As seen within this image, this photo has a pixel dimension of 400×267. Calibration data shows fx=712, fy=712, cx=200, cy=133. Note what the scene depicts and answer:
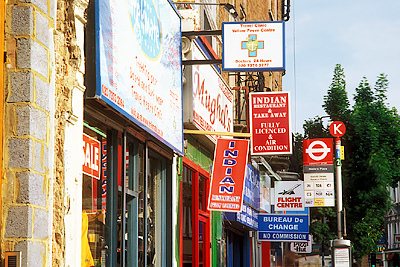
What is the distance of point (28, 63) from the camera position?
18.8ft

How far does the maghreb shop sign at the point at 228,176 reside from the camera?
13.5 m

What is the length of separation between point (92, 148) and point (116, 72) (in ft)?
3.10

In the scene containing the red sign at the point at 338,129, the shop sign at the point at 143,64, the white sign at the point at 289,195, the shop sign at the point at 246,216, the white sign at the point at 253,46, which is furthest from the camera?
the red sign at the point at 338,129

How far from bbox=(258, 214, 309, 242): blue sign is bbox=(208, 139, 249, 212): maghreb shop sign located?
854 cm

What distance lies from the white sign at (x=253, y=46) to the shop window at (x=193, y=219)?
2219 millimetres

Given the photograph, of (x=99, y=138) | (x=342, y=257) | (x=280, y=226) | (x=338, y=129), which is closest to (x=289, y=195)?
(x=280, y=226)

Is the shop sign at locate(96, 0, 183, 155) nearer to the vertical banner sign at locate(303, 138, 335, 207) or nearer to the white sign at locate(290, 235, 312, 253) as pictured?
the vertical banner sign at locate(303, 138, 335, 207)

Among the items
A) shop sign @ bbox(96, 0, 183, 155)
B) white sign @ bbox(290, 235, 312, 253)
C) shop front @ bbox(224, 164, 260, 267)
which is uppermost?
shop sign @ bbox(96, 0, 183, 155)

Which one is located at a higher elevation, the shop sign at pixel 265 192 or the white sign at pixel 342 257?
the shop sign at pixel 265 192

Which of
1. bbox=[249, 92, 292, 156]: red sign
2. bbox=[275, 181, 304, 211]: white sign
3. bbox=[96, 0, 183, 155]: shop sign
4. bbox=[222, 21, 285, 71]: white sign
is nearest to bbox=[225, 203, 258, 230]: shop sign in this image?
bbox=[249, 92, 292, 156]: red sign

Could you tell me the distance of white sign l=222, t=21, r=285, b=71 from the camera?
39.3 ft

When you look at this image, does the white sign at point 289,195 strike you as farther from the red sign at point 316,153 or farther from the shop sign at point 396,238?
the shop sign at point 396,238

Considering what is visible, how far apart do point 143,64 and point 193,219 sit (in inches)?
207

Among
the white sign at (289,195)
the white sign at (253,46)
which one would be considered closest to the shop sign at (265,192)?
the white sign at (289,195)
